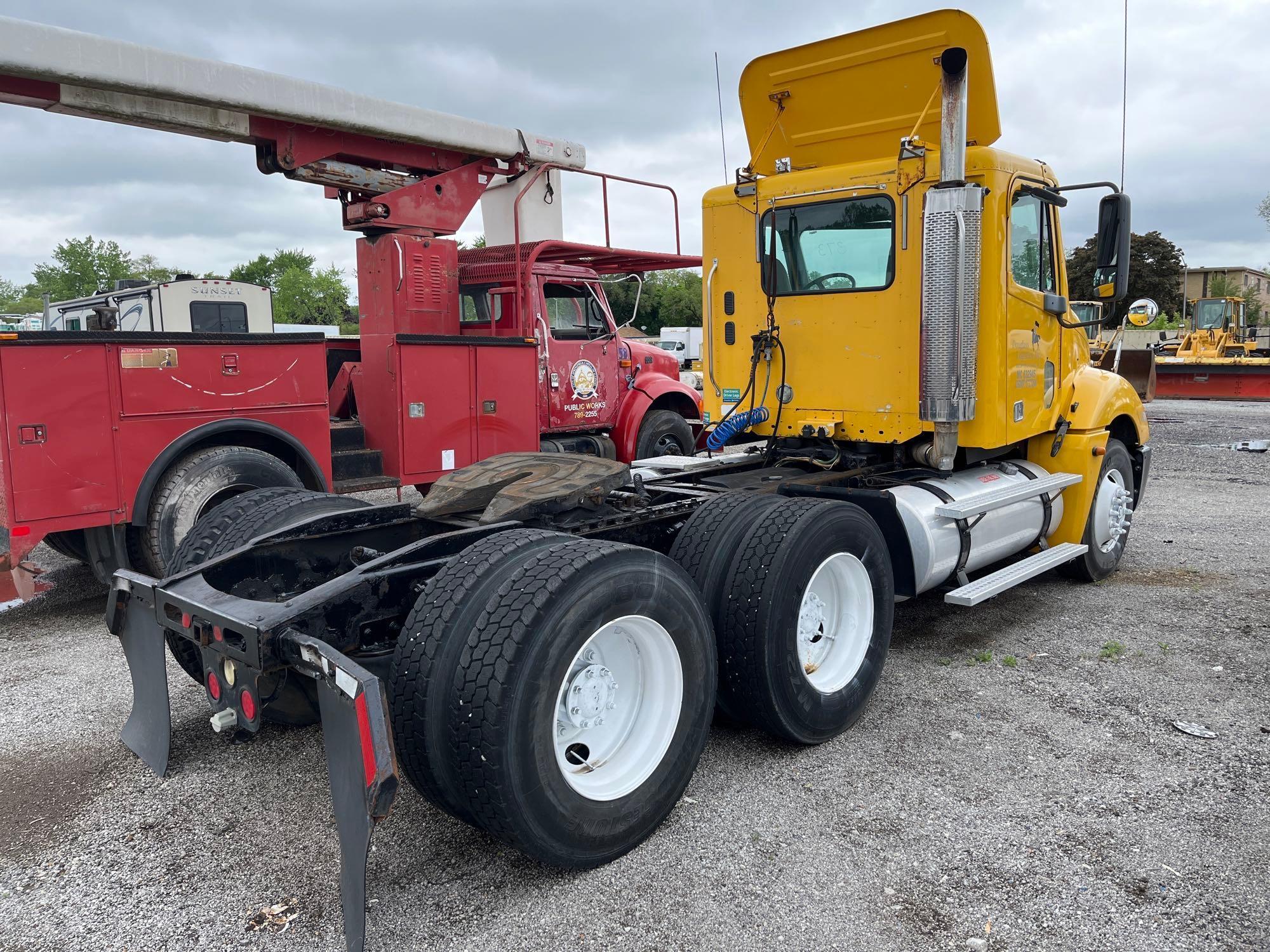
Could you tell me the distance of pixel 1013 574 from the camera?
209 inches

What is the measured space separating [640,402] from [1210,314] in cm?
2767

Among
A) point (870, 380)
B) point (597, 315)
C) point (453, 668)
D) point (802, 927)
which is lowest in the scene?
point (802, 927)

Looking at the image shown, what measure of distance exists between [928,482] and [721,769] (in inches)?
92.9

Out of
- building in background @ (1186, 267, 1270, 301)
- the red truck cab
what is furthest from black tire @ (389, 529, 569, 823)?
building in background @ (1186, 267, 1270, 301)

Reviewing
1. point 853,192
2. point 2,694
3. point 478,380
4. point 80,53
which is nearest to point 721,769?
point 853,192

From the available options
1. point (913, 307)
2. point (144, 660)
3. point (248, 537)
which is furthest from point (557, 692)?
point (913, 307)

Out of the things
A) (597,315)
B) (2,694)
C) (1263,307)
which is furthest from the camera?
(1263,307)

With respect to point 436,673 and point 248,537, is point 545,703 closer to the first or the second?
point 436,673

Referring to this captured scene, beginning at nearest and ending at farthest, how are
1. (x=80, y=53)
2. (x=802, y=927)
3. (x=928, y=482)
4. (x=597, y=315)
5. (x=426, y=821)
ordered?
1. (x=802, y=927)
2. (x=426, y=821)
3. (x=928, y=482)
4. (x=80, y=53)
5. (x=597, y=315)

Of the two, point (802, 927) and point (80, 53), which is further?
point (80, 53)

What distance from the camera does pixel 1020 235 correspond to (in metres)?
5.39

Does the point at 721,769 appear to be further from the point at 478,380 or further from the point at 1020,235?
the point at 478,380

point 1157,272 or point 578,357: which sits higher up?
point 1157,272

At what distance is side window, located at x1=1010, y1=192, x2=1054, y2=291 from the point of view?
5305 millimetres
